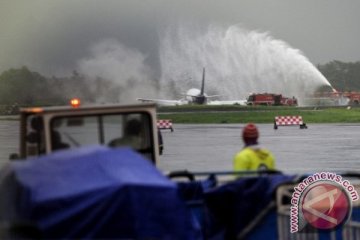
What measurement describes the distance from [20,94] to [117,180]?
1725cm

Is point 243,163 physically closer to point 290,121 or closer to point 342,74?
point 290,121

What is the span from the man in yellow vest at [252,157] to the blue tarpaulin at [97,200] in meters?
1.99

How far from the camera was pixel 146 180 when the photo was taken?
15.9 ft

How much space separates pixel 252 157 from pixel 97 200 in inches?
103

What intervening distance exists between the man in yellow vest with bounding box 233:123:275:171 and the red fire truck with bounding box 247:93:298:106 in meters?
24.3

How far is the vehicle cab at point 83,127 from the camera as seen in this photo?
706 centimetres

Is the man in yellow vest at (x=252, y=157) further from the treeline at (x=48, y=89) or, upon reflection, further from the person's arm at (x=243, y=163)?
the treeline at (x=48, y=89)

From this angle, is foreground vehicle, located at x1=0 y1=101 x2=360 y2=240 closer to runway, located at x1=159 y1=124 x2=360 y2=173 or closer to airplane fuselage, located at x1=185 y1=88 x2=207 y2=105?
runway, located at x1=159 y1=124 x2=360 y2=173

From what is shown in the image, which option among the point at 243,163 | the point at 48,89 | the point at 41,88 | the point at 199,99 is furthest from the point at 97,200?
the point at 199,99

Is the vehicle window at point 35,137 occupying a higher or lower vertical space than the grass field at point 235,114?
lower

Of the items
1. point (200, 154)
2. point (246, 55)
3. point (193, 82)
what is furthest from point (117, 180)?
point (246, 55)

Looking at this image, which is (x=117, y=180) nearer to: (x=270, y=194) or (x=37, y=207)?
(x=37, y=207)

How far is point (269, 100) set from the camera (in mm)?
32500

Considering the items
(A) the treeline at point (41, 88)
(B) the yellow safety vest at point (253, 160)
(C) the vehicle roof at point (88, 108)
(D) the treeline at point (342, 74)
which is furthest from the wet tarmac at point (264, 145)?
(D) the treeline at point (342, 74)
